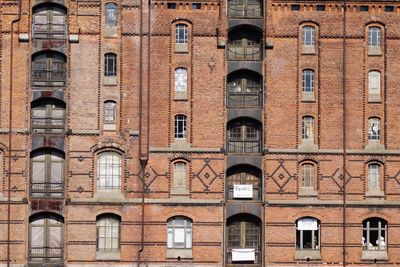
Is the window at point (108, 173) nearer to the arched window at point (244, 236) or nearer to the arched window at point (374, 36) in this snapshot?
the arched window at point (244, 236)

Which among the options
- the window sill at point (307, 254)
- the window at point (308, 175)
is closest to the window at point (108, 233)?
the window sill at point (307, 254)

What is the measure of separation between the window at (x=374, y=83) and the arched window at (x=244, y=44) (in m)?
5.66

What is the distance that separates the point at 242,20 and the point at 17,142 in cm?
1275

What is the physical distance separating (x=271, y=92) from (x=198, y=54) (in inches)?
163

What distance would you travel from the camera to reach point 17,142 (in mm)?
43031

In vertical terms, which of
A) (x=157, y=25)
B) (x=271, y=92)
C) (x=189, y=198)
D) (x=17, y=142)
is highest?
(x=157, y=25)

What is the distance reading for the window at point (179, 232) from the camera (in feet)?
141

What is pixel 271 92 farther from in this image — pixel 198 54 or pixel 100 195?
pixel 100 195

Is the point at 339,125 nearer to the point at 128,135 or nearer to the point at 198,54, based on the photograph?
the point at 198,54

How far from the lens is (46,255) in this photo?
4284 cm

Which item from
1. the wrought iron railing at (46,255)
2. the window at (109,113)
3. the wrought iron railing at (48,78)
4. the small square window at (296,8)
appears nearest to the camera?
the wrought iron railing at (46,255)

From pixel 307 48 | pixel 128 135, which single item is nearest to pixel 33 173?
pixel 128 135

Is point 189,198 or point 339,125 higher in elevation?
point 339,125

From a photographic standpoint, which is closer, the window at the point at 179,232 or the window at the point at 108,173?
the window at the point at 179,232
